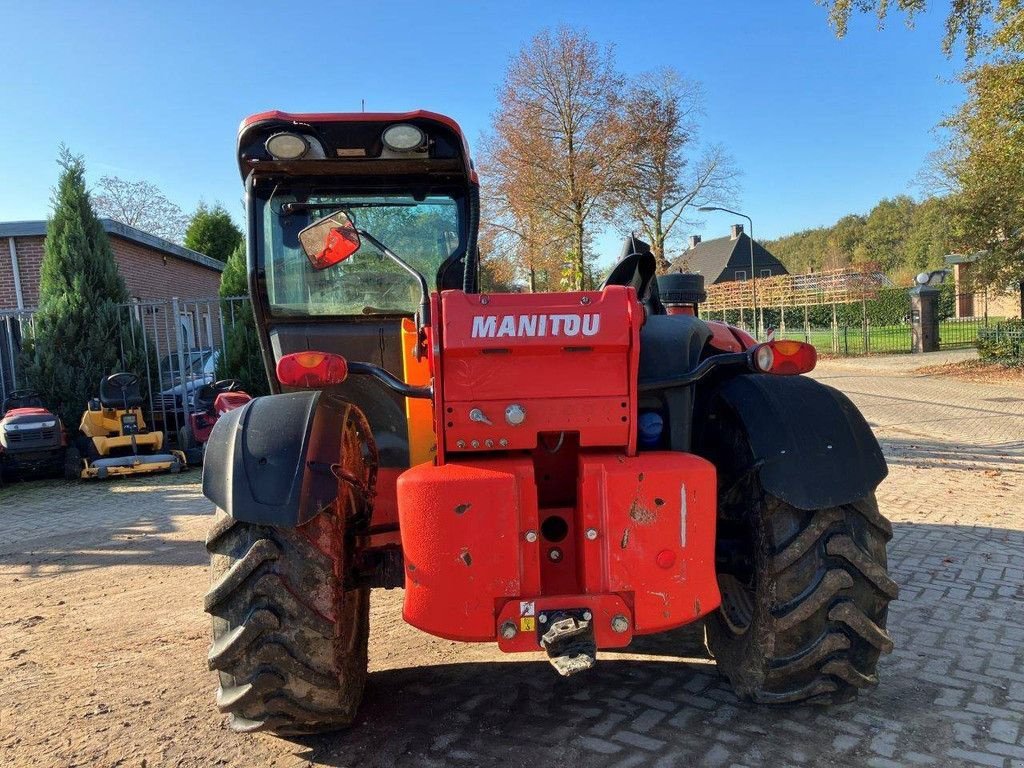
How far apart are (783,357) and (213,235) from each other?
108ft

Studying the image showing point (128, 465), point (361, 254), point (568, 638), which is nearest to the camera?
point (568, 638)

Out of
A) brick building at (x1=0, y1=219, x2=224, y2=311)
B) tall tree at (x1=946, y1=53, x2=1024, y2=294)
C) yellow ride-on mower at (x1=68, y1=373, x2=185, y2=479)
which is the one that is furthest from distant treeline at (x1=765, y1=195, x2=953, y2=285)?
yellow ride-on mower at (x1=68, y1=373, x2=185, y2=479)

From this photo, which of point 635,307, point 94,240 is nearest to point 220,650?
point 635,307

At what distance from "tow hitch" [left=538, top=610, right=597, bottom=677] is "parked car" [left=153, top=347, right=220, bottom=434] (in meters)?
10.4

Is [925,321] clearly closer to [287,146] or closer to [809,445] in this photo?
[809,445]

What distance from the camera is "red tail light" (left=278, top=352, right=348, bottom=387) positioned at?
9.00ft

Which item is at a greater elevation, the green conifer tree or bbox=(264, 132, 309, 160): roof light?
bbox=(264, 132, 309, 160): roof light

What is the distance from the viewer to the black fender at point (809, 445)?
9.07ft

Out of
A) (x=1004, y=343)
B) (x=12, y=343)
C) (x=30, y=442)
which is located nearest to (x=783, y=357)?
(x=30, y=442)

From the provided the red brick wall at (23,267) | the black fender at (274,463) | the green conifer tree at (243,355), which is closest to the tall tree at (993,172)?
the green conifer tree at (243,355)

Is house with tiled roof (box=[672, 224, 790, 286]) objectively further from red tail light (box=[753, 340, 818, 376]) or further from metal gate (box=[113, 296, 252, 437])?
red tail light (box=[753, 340, 818, 376])

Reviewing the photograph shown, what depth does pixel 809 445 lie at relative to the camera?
2834mm

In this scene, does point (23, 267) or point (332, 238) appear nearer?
point (332, 238)

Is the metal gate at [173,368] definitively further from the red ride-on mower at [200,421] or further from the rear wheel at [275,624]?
the rear wheel at [275,624]
